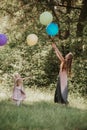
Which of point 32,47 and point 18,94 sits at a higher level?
point 32,47

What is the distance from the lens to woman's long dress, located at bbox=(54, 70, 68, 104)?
546 inches

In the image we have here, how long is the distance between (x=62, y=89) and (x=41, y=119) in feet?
13.9

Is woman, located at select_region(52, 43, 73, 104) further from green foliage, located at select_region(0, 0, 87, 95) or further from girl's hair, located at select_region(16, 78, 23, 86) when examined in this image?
green foliage, located at select_region(0, 0, 87, 95)

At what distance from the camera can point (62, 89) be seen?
1394 centimetres

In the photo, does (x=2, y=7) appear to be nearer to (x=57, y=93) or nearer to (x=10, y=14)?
(x=10, y=14)

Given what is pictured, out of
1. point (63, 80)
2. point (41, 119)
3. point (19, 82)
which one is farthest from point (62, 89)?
point (41, 119)

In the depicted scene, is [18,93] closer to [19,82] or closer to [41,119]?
[19,82]

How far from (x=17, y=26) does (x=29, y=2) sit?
1.45 meters

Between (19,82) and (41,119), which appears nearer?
(41,119)

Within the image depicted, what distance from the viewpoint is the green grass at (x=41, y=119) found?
906 centimetres

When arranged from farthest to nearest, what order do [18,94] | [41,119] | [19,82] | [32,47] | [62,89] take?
[32,47]
[62,89]
[19,82]
[18,94]
[41,119]

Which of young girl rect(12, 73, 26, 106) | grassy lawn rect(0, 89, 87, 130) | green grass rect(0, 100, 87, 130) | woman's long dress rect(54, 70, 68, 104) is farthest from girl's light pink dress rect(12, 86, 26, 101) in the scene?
green grass rect(0, 100, 87, 130)

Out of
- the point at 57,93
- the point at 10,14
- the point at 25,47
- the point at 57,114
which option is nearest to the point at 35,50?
the point at 25,47

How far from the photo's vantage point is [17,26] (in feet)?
70.7
